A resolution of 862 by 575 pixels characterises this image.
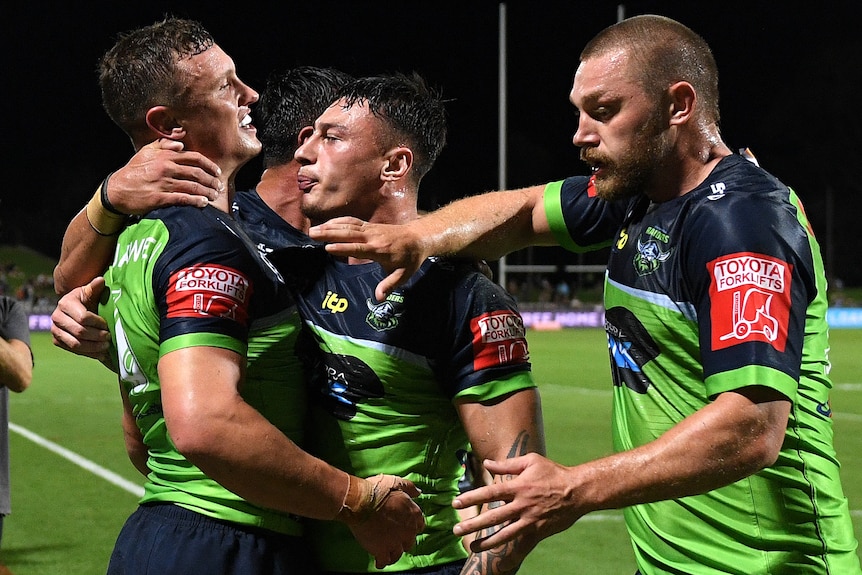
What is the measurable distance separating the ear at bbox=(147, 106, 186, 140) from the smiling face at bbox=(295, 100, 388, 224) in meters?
0.39

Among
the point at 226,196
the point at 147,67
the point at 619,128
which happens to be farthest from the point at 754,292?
the point at 147,67

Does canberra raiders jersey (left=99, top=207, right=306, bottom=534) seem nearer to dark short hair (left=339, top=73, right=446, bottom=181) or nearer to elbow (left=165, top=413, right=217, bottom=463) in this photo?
elbow (left=165, top=413, right=217, bottom=463)

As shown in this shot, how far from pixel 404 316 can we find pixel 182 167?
2.28ft

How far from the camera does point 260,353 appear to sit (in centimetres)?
277

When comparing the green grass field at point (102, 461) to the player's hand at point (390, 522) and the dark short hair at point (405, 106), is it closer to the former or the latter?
the dark short hair at point (405, 106)

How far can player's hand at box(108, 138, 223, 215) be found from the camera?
290 cm

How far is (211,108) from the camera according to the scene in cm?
308

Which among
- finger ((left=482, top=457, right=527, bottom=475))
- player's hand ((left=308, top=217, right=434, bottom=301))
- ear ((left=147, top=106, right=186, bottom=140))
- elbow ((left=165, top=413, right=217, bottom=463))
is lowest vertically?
finger ((left=482, top=457, right=527, bottom=475))

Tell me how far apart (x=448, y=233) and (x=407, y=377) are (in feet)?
1.41

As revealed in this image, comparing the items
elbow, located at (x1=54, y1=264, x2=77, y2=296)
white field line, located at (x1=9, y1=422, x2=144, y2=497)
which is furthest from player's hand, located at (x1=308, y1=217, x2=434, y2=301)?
white field line, located at (x1=9, y1=422, x2=144, y2=497)

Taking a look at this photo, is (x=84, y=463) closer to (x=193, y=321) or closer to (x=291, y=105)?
(x=291, y=105)

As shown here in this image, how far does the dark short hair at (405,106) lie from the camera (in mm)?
3396

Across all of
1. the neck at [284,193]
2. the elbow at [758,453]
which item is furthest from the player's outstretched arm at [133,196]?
the elbow at [758,453]

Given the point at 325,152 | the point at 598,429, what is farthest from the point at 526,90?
the point at 325,152
